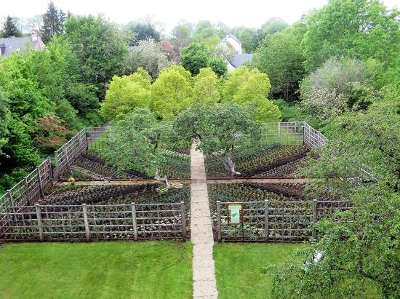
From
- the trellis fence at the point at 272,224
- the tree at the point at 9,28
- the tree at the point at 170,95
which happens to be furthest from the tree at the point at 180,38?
the trellis fence at the point at 272,224

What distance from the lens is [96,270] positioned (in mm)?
13172

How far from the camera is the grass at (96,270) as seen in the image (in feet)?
39.7

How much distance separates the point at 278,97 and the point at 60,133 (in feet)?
83.9

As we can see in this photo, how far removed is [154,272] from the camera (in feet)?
42.6

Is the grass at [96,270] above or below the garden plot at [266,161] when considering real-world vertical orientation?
below

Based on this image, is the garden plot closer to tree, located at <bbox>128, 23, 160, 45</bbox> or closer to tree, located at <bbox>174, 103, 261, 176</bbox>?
tree, located at <bbox>174, 103, 261, 176</bbox>

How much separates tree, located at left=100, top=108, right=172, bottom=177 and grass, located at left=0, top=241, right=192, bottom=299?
472cm

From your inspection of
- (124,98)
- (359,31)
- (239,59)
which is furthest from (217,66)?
(239,59)

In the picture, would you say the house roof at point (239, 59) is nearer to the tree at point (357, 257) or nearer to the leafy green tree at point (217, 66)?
the leafy green tree at point (217, 66)

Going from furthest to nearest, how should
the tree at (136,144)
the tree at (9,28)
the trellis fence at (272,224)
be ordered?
the tree at (9,28) → the tree at (136,144) → the trellis fence at (272,224)

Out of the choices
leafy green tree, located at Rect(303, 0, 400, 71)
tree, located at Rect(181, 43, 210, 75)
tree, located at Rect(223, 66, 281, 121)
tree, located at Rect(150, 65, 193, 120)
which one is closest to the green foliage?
tree, located at Rect(223, 66, 281, 121)

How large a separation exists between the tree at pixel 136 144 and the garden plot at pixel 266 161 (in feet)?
12.4

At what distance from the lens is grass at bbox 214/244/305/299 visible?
11.9 metres

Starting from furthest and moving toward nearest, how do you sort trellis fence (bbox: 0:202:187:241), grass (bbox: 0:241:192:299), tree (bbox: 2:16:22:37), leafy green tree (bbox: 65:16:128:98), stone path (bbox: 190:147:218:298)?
tree (bbox: 2:16:22:37) < leafy green tree (bbox: 65:16:128:98) < trellis fence (bbox: 0:202:187:241) < stone path (bbox: 190:147:218:298) < grass (bbox: 0:241:192:299)
